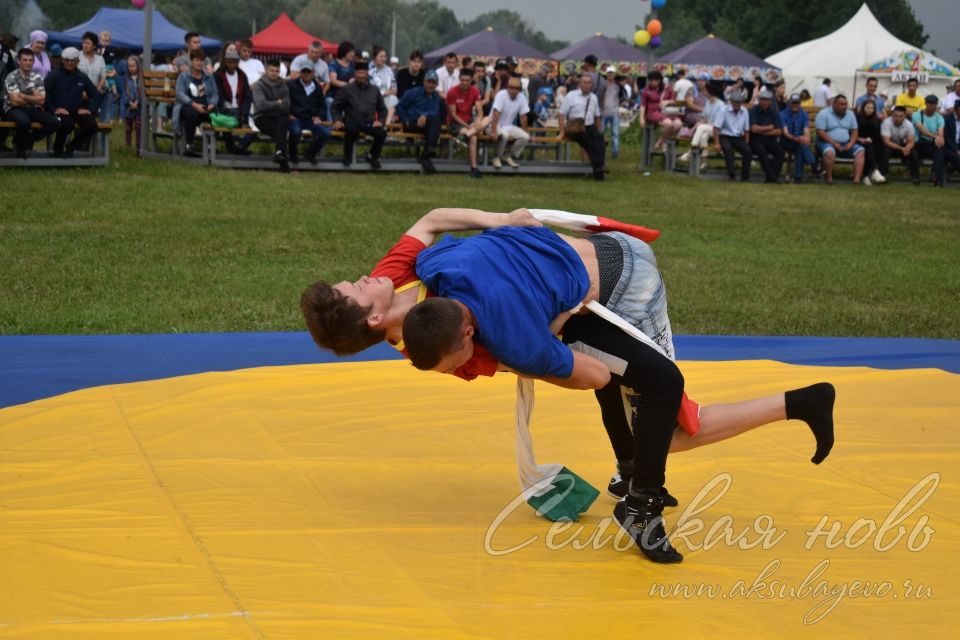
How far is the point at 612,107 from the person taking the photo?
17.8m

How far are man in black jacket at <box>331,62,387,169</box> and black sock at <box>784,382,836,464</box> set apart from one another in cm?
1085

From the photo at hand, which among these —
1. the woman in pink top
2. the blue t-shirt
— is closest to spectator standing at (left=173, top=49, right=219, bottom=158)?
the woman in pink top

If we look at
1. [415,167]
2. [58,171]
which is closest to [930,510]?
[58,171]

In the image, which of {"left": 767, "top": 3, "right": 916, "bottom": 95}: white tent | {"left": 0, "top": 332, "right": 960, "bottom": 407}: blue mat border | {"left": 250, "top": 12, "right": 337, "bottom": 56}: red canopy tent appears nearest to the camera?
{"left": 0, "top": 332, "right": 960, "bottom": 407}: blue mat border

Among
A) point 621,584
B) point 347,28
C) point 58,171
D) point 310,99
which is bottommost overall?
point 621,584

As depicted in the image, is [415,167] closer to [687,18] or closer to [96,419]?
[96,419]

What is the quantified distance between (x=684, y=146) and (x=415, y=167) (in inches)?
244

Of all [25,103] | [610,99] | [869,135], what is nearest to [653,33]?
[610,99]

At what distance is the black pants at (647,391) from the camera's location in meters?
3.14

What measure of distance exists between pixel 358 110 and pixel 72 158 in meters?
3.16

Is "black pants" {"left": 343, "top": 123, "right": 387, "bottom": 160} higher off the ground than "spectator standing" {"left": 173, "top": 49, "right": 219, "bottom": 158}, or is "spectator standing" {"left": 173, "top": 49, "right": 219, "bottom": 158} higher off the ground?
"spectator standing" {"left": 173, "top": 49, "right": 219, "bottom": 158}

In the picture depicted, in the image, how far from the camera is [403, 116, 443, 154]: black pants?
1423 centimetres

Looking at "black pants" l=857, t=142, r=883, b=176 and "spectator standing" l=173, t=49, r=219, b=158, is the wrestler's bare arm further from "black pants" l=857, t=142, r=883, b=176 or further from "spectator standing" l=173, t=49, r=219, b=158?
"black pants" l=857, t=142, r=883, b=176

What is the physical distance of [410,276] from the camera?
318cm
